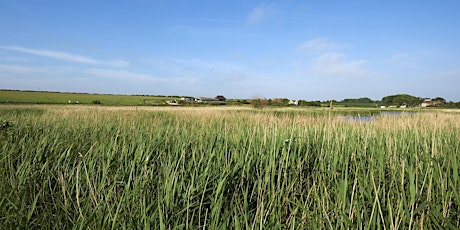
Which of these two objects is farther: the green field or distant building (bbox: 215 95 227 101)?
distant building (bbox: 215 95 227 101)

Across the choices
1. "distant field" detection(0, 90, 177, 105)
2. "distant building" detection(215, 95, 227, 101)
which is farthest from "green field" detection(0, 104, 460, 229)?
"distant building" detection(215, 95, 227, 101)

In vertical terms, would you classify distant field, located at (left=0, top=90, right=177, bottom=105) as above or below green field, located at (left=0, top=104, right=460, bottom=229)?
above

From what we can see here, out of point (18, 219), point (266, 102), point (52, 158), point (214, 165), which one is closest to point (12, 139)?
point (52, 158)

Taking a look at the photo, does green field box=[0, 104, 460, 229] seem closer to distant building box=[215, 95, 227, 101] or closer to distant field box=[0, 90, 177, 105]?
distant field box=[0, 90, 177, 105]

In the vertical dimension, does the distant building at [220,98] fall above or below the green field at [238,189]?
above

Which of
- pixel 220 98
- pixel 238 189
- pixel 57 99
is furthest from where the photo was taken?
pixel 220 98

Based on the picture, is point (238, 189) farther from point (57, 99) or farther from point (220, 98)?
point (220, 98)

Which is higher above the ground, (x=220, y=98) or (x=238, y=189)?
(x=220, y=98)

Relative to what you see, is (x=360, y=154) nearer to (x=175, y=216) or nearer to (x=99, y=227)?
(x=175, y=216)

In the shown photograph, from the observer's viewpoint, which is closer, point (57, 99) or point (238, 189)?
point (238, 189)

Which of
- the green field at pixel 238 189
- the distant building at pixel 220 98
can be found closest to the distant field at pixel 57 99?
the distant building at pixel 220 98

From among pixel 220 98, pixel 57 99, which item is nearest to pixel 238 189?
pixel 57 99

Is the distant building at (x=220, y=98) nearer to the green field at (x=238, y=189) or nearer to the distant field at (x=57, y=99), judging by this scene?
the distant field at (x=57, y=99)

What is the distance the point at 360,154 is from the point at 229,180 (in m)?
1.73
